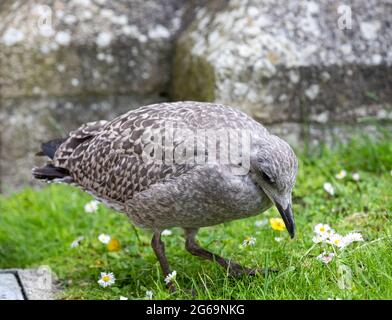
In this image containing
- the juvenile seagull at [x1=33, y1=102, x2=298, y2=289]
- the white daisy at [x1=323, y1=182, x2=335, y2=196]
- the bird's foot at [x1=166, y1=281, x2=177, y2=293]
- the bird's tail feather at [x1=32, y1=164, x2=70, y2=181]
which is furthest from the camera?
the white daisy at [x1=323, y1=182, x2=335, y2=196]

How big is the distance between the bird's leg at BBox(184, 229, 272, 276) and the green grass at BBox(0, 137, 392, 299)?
52mm

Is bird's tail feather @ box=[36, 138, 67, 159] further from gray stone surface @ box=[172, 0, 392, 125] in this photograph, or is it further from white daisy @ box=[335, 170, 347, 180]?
white daisy @ box=[335, 170, 347, 180]

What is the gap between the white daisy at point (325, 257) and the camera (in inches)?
169

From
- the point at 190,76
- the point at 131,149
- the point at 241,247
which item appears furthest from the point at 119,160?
the point at 190,76

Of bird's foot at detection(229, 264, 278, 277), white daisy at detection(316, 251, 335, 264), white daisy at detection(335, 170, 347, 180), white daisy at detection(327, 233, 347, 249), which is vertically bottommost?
white daisy at detection(335, 170, 347, 180)

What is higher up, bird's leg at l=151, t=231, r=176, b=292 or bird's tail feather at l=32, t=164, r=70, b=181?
bird's tail feather at l=32, t=164, r=70, b=181

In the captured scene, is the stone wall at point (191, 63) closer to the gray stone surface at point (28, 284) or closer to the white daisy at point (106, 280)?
the gray stone surface at point (28, 284)

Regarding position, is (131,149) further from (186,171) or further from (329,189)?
(329,189)

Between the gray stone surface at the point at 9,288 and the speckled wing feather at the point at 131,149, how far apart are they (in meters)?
0.76

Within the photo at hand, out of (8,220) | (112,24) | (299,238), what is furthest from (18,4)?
(299,238)

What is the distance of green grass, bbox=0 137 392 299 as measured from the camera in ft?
14.0

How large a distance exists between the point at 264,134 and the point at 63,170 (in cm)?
157

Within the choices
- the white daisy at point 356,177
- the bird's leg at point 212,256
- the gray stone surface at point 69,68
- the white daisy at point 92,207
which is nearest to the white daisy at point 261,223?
the bird's leg at point 212,256

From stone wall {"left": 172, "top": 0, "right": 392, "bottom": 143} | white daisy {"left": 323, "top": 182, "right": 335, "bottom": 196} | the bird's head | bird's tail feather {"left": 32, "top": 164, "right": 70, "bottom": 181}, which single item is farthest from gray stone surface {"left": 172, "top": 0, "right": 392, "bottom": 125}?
the bird's head
